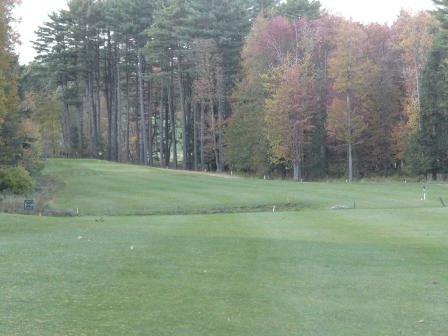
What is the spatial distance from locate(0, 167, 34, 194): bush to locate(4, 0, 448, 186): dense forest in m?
2.01

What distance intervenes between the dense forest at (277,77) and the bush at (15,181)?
2.01m

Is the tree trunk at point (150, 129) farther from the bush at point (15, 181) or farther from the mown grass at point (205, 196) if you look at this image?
the bush at point (15, 181)

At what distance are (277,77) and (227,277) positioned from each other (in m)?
41.3

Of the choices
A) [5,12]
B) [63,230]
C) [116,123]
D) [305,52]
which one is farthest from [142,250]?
[116,123]

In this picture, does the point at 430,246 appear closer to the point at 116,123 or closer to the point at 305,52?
the point at 305,52

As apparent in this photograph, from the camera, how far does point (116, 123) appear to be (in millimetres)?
69250

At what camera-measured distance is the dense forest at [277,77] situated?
151 feet

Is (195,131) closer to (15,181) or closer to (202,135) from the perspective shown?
(202,135)

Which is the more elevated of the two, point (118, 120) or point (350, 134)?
point (118, 120)

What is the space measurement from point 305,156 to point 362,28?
1195cm

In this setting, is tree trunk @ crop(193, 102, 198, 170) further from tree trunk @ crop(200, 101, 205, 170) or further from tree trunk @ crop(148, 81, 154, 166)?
tree trunk @ crop(148, 81, 154, 166)

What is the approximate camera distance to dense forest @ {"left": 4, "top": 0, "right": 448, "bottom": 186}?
45.9 meters

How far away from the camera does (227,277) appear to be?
30.4ft

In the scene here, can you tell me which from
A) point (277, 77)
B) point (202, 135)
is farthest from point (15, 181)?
point (202, 135)
